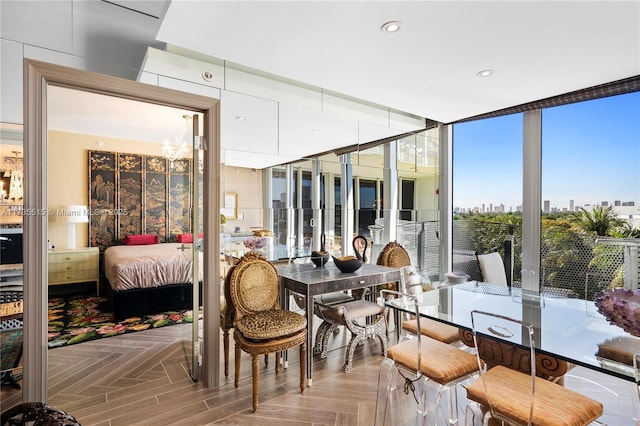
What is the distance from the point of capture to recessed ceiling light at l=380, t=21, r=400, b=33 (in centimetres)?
207

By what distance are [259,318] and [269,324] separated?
0.14m

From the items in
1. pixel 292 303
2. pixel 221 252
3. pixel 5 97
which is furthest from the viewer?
pixel 292 303

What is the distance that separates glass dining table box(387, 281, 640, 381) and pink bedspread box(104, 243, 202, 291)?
9.49 ft

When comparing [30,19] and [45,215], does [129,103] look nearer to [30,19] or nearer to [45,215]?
[30,19]

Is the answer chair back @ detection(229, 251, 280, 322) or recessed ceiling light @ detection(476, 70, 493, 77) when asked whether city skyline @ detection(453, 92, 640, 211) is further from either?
chair back @ detection(229, 251, 280, 322)

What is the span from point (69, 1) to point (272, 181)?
6.41ft

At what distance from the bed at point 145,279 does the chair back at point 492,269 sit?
3321 mm

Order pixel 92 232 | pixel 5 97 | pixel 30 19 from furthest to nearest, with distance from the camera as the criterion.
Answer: pixel 92 232, pixel 30 19, pixel 5 97

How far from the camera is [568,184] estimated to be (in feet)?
11.6

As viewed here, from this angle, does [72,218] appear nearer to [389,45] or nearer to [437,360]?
[389,45]

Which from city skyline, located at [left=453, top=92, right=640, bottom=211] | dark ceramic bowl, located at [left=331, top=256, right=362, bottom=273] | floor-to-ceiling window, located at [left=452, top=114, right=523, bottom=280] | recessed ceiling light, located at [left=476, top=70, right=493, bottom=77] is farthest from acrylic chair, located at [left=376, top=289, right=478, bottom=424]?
city skyline, located at [left=453, top=92, right=640, bottom=211]

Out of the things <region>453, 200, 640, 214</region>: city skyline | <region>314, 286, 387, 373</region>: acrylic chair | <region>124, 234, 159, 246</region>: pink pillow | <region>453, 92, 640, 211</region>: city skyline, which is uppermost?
<region>453, 92, 640, 211</region>: city skyline

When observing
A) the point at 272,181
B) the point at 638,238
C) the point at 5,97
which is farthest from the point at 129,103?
the point at 638,238

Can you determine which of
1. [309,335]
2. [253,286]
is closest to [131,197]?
[253,286]
